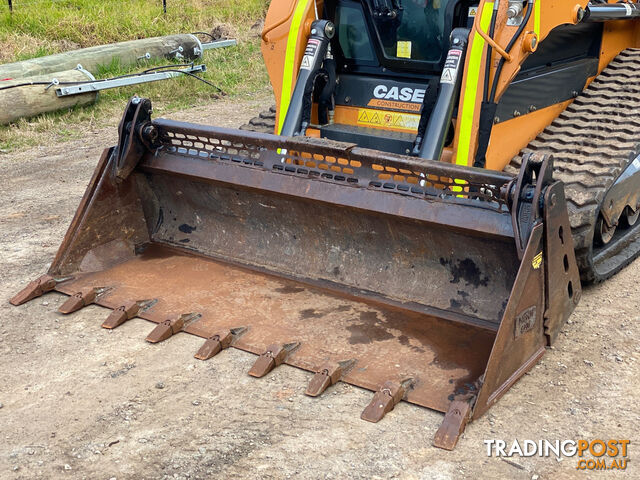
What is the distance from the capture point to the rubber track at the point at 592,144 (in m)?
3.91

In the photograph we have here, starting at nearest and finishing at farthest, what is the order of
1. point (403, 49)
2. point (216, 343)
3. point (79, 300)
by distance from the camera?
point (216, 343) → point (79, 300) → point (403, 49)

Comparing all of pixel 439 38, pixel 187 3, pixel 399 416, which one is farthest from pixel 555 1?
pixel 187 3

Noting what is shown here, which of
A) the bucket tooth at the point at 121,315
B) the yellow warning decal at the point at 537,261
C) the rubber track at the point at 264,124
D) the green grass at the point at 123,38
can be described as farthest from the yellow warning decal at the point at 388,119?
the green grass at the point at 123,38

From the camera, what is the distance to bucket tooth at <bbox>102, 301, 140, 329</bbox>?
12.6 ft

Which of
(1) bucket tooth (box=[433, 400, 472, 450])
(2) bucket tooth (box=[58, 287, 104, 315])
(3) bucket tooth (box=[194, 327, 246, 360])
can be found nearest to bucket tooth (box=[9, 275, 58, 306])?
(2) bucket tooth (box=[58, 287, 104, 315])

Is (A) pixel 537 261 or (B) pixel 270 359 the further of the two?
(B) pixel 270 359

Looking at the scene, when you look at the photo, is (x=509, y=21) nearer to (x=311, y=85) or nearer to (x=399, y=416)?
(x=311, y=85)

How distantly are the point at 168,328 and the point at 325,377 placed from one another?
892mm

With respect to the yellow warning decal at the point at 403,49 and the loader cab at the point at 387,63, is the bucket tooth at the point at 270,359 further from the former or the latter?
the yellow warning decal at the point at 403,49

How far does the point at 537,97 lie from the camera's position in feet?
14.5

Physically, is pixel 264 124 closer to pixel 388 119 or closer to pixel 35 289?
pixel 388 119

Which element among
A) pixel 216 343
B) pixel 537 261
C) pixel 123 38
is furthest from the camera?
pixel 123 38

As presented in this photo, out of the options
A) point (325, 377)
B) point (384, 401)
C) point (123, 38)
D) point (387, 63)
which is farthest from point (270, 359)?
point (123, 38)

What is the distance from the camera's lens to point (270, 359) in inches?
134
